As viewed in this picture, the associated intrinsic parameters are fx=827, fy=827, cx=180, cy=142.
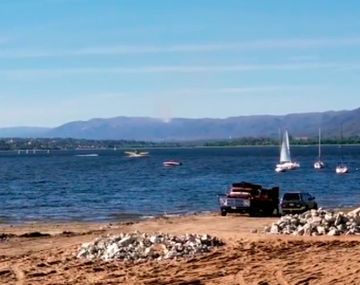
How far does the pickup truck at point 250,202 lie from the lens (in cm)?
4341

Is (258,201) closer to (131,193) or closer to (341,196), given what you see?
(341,196)

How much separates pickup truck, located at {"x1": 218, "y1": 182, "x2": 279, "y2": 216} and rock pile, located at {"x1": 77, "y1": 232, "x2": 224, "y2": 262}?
16.3 meters

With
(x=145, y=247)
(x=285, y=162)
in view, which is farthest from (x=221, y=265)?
(x=285, y=162)

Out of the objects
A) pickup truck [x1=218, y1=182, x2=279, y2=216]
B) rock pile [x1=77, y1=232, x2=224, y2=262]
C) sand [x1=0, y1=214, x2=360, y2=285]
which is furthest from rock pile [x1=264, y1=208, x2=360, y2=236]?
pickup truck [x1=218, y1=182, x2=279, y2=216]

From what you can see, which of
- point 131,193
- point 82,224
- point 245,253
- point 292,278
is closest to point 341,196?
point 131,193

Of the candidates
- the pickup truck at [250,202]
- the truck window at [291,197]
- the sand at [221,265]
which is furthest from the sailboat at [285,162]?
the sand at [221,265]

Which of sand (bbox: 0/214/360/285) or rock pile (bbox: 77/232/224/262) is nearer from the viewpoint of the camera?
sand (bbox: 0/214/360/285)


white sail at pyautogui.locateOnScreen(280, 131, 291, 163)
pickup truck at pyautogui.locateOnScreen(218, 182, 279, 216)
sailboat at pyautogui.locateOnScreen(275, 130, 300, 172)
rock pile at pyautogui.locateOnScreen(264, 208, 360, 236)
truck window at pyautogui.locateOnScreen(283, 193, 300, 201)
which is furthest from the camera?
white sail at pyautogui.locateOnScreen(280, 131, 291, 163)

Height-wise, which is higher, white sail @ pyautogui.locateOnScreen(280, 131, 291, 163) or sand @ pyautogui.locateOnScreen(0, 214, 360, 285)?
white sail @ pyautogui.locateOnScreen(280, 131, 291, 163)

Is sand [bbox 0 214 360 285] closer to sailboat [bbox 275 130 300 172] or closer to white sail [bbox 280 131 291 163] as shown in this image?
sailboat [bbox 275 130 300 172]

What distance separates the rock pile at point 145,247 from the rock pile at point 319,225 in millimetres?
3752

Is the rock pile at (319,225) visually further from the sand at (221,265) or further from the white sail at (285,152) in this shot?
the white sail at (285,152)

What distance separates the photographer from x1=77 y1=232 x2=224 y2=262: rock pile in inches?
973

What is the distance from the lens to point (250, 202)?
43406 mm
